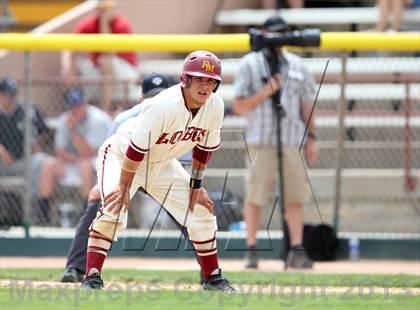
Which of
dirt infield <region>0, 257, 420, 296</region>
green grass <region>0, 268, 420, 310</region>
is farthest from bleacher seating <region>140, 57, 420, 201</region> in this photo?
green grass <region>0, 268, 420, 310</region>

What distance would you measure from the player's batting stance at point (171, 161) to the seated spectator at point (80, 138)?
4.11 m

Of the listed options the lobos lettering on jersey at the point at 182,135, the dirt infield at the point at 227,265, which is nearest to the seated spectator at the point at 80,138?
the dirt infield at the point at 227,265

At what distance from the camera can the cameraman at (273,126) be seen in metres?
11.8

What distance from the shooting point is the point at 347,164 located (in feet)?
43.0

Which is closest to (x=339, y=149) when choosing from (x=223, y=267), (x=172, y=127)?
(x=223, y=267)

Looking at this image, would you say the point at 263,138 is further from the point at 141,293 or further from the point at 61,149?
the point at 141,293

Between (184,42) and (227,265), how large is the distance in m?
2.36

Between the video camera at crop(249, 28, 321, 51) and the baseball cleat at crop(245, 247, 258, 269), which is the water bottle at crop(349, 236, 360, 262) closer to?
the baseball cleat at crop(245, 247, 258, 269)

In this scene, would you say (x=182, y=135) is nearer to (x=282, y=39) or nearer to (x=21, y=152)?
(x=282, y=39)

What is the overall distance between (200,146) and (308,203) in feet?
15.0

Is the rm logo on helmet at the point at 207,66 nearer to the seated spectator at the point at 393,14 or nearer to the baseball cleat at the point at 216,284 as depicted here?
the baseball cleat at the point at 216,284

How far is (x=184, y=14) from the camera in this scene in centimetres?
1688

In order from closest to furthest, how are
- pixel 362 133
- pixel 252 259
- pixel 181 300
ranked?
1. pixel 181 300
2. pixel 252 259
3. pixel 362 133

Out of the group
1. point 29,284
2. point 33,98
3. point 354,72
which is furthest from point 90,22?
point 29,284
